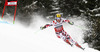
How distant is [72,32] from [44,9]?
19.3ft

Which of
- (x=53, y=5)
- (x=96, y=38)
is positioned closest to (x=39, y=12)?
(x=53, y=5)

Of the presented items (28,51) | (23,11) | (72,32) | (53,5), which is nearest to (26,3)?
(23,11)

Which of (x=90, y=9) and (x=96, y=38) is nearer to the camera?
(x=96, y=38)

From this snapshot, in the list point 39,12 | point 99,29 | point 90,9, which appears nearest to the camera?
point 99,29

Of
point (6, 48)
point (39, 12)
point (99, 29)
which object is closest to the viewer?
point (6, 48)

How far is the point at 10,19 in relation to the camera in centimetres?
1977

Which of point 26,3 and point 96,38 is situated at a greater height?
point 26,3

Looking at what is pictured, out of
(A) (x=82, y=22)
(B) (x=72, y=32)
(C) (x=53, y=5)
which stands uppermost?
(C) (x=53, y=5)

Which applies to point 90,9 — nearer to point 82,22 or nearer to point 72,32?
point 82,22

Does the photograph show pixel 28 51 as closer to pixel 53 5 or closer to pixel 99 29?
pixel 99 29

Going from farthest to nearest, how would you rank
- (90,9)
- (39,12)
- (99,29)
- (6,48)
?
(39,12) < (90,9) < (99,29) < (6,48)

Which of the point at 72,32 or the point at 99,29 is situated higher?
the point at 99,29

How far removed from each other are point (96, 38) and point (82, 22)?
11.4 ft

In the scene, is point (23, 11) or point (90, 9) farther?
point (23, 11)
